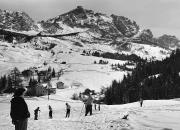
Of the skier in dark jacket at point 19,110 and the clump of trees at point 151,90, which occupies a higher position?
the skier in dark jacket at point 19,110

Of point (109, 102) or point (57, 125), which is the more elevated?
point (57, 125)

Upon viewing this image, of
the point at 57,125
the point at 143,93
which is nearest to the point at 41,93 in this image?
the point at 143,93

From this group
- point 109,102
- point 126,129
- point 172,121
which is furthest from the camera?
point 109,102

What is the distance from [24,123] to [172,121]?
12.3m

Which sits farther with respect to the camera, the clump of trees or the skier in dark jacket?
the clump of trees

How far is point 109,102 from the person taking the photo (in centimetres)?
15312

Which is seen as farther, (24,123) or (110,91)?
(110,91)

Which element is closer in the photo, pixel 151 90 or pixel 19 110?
pixel 19 110

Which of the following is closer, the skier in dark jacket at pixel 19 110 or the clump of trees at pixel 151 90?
the skier in dark jacket at pixel 19 110

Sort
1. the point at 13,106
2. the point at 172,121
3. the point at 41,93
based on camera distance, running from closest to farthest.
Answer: the point at 13,106
the point at 172,121
the point at 41,93

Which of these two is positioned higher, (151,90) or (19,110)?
(19,110)

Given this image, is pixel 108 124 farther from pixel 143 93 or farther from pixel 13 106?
pixel 143 93

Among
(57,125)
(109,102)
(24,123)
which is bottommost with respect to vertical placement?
(109,102)

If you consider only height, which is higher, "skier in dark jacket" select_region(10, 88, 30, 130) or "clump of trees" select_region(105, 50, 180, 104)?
"skier in dark jacket" select_region(10, 88, 30, 130)
